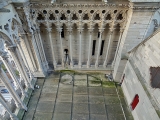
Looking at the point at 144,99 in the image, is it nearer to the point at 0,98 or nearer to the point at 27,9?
the point at 0,98

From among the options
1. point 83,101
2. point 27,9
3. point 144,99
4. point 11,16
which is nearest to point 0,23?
point 11,16

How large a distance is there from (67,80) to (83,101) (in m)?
2.27

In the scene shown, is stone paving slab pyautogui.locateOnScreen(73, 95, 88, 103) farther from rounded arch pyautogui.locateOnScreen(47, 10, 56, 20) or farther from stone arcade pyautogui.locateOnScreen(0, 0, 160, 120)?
rounded arch pyautogui.locateOnScreen(47, 10, 56, 20)

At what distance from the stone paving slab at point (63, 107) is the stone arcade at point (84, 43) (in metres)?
2.00

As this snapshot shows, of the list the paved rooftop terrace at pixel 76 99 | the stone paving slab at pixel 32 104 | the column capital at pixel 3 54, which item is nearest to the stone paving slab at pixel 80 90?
the paved rooftop terrace at pixel 76 99

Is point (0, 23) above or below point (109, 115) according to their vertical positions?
above

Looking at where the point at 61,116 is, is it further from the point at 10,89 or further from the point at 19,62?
the point at 19,62

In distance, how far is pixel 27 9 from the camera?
7742mm


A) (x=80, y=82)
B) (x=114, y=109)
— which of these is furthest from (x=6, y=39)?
(x=114, y=109)

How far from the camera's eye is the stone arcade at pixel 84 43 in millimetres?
6816

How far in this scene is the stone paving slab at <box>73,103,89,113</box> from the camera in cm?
895

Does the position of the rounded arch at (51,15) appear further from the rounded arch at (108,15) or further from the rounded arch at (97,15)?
the rounded arch at (108,15)

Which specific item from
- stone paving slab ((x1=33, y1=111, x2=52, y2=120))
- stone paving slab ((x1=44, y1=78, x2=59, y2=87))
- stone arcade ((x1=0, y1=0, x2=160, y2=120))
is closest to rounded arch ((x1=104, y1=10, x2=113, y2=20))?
stone arcade ((x1=0, y1=0, x2=160, y2=120))

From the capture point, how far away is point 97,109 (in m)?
9.08
